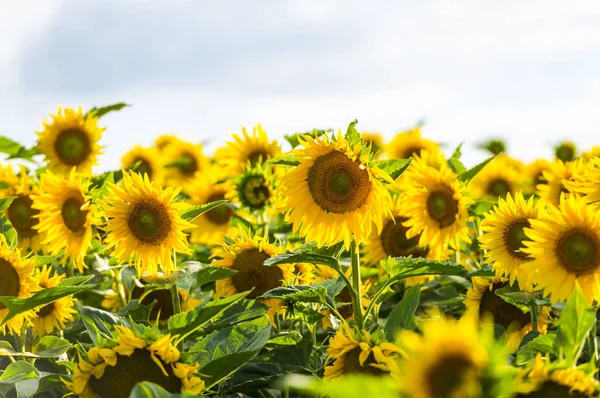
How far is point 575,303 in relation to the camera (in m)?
1.74

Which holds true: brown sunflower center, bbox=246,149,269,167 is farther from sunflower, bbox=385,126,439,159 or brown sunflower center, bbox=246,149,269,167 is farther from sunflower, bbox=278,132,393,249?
sunflower, bbox=278,132,393,249

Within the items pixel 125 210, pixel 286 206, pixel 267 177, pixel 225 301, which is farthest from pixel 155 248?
pixel 267 177

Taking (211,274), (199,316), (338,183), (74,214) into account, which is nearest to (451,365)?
(199,316)

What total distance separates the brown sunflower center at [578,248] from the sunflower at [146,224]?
4.12ft

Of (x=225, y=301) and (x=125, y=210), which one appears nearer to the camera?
(x=225, y=301)

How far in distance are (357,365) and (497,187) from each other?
147 inches

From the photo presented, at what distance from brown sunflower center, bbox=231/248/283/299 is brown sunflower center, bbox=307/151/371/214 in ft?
1.57

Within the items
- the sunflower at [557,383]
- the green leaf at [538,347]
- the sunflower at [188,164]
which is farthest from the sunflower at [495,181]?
the sunflower at [557,383]

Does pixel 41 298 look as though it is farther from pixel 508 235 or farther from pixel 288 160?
pixel 508 235

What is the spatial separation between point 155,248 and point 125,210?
0.18 meters

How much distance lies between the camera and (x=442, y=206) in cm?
369

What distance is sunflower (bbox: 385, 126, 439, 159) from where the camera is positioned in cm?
541

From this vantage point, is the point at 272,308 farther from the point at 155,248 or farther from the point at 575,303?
the point at 575,303

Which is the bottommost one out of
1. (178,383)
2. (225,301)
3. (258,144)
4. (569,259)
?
(178,383)
